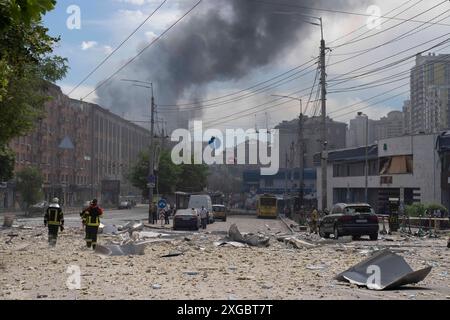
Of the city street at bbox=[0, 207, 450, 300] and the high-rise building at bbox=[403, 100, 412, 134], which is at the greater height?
the high-rise building at bbox=[403, 100, 412, 134]

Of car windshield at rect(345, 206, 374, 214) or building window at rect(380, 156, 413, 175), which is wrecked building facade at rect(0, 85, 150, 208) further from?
car windshield at rect(345, 206, 374, 214)

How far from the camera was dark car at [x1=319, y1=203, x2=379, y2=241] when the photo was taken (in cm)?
2662

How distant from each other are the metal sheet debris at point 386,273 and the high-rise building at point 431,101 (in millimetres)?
50478

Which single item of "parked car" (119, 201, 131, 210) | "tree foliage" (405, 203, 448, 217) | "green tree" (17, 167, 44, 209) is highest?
"green tree" (17, 167, 44, 209)

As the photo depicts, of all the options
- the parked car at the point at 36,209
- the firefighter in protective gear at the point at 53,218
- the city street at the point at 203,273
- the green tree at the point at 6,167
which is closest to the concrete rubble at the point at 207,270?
the city street at the point at 203,273

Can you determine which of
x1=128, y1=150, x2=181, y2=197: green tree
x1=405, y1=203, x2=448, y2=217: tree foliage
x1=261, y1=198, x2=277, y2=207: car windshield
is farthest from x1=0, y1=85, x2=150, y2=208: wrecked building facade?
x1=405, y1=203, x2=448, y2=217: tree foliage

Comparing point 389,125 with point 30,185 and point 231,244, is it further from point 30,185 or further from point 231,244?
point 231,244

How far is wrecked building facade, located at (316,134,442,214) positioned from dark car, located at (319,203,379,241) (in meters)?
21.3

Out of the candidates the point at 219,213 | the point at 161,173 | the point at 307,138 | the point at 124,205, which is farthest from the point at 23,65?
the point at 307,138

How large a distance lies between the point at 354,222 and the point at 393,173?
3355 cm

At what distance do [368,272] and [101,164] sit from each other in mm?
91113

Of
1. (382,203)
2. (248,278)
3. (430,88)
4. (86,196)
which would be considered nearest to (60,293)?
(248,278)

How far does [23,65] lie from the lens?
12.9 metres
